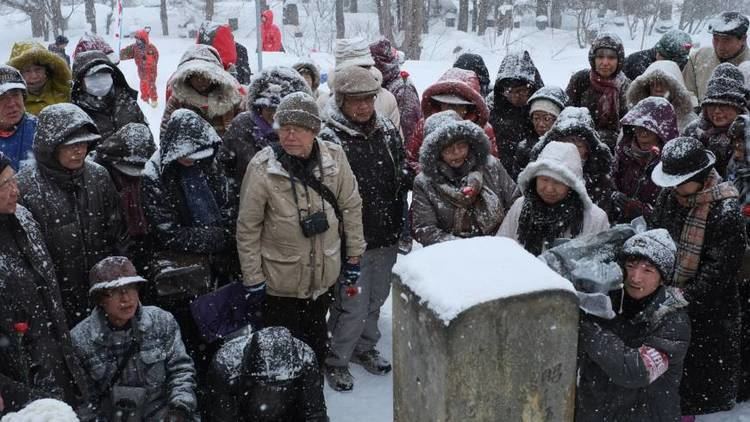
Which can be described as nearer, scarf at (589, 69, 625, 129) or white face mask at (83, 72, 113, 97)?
white face mask at (83, 72, 113, 97)

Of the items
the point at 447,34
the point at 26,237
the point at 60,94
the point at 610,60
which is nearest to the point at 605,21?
the point at 447,34

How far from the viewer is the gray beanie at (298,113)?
3.82 meters

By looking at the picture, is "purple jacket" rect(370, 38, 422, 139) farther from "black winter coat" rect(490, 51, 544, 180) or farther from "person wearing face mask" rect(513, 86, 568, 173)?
"person wearing face mask" rect(513, 86, 568, 173)

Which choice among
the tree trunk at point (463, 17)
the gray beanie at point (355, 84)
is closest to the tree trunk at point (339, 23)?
the tree trunk at point (463, 17)

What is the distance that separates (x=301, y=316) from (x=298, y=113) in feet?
4.06

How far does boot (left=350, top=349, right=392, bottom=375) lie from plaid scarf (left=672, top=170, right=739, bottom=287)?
1915 mm

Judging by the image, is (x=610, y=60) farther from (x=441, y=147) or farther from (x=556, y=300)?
(x=556, y=300)

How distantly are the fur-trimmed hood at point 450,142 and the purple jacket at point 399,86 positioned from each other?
2098 millimetres

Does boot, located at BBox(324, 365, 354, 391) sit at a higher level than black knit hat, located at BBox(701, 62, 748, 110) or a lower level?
lower

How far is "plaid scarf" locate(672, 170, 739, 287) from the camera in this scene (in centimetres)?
371

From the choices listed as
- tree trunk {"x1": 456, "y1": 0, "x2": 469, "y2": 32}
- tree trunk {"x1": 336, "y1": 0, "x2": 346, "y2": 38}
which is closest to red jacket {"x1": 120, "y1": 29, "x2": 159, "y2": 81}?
tree trunk {"x1": 336, "y1": 0, "x2": 346, "y2": 38}

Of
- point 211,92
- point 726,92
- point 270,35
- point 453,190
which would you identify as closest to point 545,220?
point 453,190

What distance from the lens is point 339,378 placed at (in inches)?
179

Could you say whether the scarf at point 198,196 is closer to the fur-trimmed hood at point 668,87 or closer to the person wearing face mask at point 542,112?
the person wearing face mask at point 542,112
